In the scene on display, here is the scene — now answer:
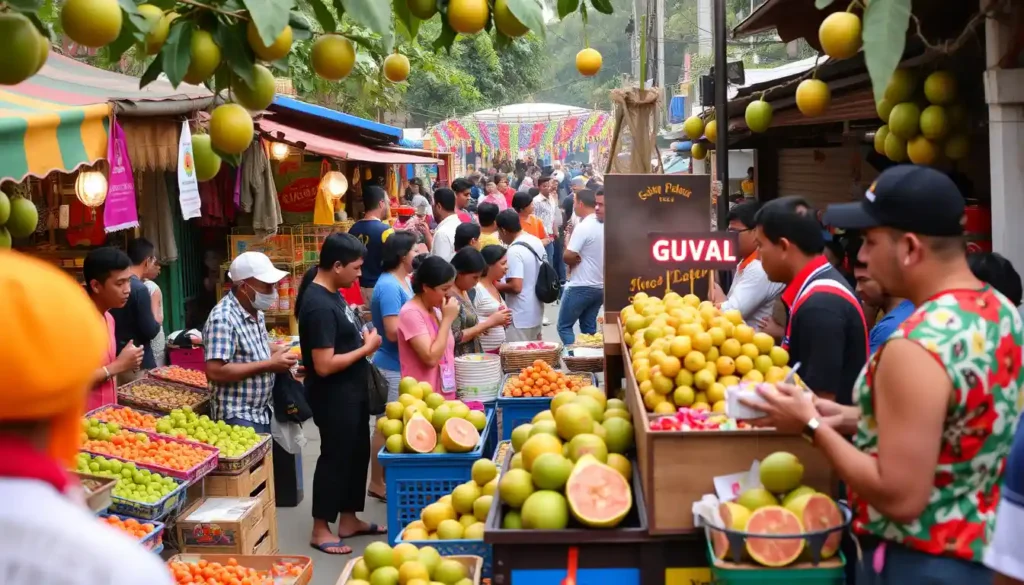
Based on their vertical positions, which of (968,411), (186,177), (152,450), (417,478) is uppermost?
(186,177)

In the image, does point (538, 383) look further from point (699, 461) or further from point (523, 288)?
point (699, 461)

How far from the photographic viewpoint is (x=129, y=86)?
8078 millimetres

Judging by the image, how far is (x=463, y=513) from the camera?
4.57m

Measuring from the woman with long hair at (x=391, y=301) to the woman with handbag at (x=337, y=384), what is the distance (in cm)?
52

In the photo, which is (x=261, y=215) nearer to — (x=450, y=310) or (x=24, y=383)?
(x=450, y=310)

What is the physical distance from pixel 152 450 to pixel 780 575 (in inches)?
174

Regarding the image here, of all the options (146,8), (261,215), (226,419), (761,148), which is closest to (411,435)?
(226,419)

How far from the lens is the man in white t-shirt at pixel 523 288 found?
32.5 ft

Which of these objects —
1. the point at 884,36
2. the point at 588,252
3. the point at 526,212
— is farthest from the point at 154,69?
the point at 526,212

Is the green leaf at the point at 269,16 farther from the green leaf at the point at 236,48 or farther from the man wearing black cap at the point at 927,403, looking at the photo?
the man wearing black cap at the point at 927,403

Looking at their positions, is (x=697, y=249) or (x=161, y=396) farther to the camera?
(x=161, y=396)

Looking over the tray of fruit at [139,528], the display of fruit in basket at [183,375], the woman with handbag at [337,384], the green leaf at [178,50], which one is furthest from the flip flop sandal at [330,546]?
the green leaf at [178,50]

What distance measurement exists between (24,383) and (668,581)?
95.0 inches

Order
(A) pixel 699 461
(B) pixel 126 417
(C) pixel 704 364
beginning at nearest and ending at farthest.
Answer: (A) pixel 699 461 < (C) pixel 704 364 < (B) pixel 126 417
